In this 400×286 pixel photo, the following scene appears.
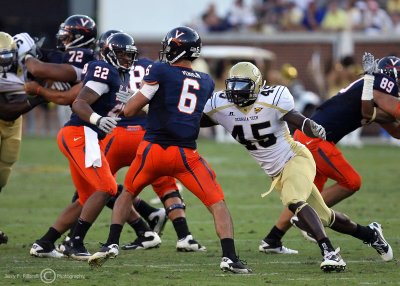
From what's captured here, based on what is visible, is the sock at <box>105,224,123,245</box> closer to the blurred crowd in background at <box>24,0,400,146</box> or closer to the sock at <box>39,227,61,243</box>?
the sock at <box>39,227,61,243</box>

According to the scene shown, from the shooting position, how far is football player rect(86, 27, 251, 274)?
7.67m

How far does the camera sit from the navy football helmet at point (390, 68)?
8.80 m

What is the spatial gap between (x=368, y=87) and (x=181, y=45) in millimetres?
1790

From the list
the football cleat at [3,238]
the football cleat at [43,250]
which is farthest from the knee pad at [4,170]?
the football cleat at [43,250]

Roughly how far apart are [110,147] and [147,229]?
818 millimetres

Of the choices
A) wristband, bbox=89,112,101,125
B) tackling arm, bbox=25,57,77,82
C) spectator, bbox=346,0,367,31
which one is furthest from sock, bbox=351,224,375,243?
spectator, bbox=346,0,367,31

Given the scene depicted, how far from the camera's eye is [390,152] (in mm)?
19641

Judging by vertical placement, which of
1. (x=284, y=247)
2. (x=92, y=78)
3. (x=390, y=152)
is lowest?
(x=390, y=152)

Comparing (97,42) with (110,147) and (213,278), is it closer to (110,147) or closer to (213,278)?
(110,147)

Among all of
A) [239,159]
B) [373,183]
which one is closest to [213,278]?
[373,183]

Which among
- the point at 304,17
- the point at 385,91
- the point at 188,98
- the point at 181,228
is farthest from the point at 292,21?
the point at 188,98

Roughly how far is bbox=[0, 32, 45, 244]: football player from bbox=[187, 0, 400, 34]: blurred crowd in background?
630 inches

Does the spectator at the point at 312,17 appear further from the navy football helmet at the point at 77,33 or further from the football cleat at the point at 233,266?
the football cleat at the point at 233,266

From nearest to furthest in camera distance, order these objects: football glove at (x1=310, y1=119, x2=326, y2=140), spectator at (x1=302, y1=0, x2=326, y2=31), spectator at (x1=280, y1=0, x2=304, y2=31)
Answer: football glove at (x1=310, y1=119, x2=326, y2=140) < spectator at (x1=302, y1=0, x2=326, y2=31) < spectator at (x1=280, y1=0, x2=304, y2=31)
